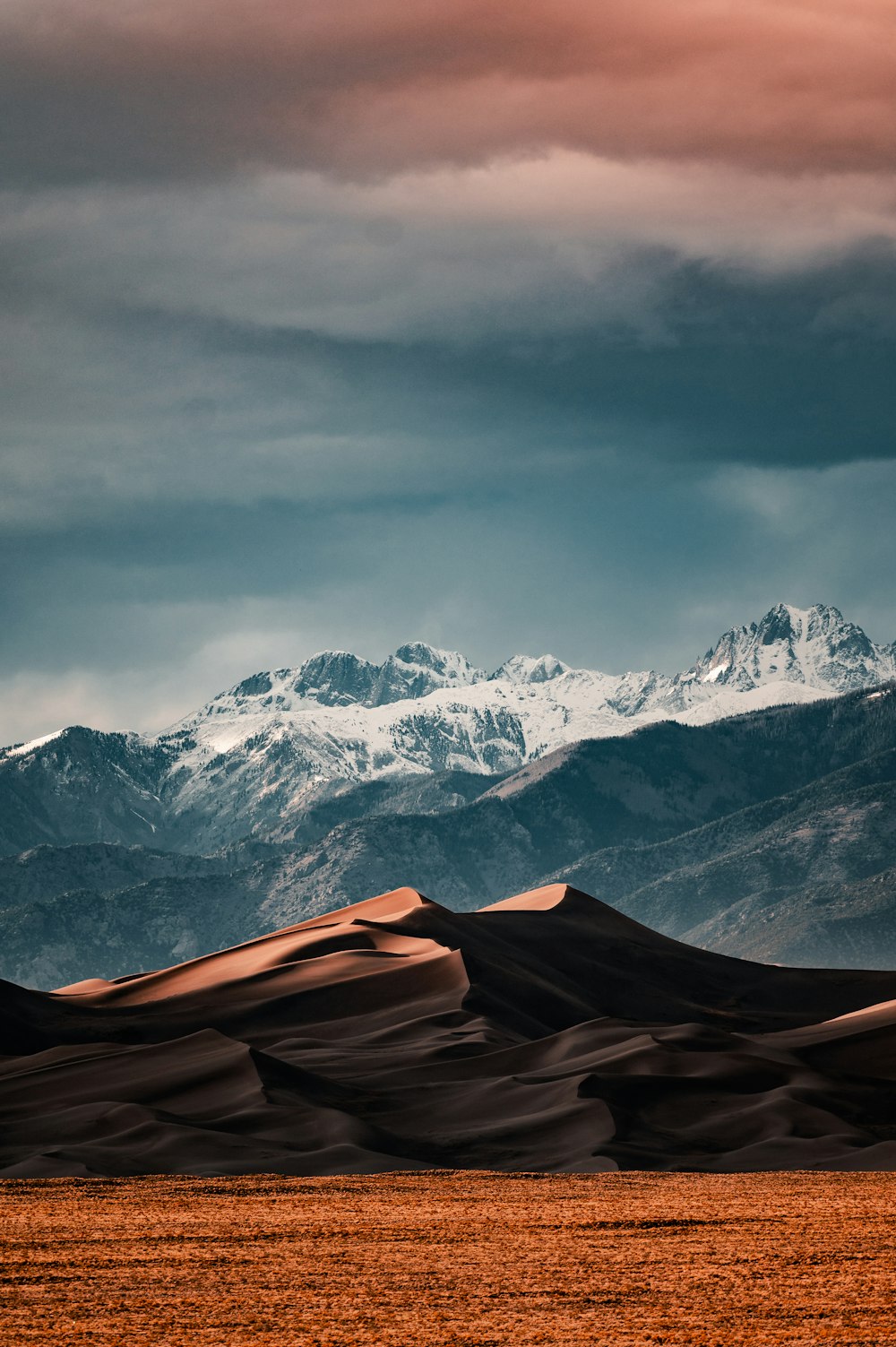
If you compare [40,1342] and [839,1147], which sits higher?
[40,1342]

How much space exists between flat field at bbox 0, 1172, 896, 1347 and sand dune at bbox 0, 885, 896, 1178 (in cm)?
1499

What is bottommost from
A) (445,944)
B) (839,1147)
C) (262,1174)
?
(839,1147)

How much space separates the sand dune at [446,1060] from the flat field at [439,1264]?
1499 centimetres

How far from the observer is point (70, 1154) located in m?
72.1

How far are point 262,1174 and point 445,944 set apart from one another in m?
99.6

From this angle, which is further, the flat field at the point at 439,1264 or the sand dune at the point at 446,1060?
the sand dune at the point at 446,1060

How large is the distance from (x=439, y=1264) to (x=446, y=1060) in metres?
74.1

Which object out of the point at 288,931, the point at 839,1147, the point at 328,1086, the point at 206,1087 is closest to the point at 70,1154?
the point at 206,1087

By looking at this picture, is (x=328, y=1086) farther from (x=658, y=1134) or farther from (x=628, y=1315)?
(x=628, y=1315)

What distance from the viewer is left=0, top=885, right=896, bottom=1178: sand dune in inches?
3177

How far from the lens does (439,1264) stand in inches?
1706

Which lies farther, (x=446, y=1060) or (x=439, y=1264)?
(x=446, y=1060)

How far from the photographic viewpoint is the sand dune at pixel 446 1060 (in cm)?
8069

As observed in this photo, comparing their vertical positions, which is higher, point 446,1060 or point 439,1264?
point 446,1060
